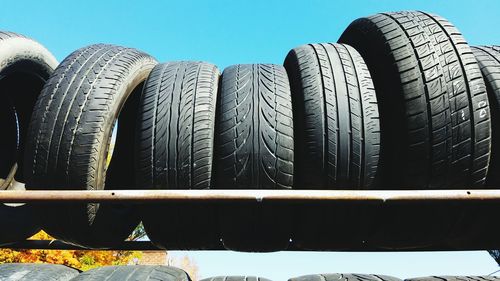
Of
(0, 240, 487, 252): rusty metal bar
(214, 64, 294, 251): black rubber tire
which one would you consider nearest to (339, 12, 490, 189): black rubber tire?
(0, 240, 487, 252): rusty metal bar

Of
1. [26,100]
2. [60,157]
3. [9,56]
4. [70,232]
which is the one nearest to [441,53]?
[60,157]

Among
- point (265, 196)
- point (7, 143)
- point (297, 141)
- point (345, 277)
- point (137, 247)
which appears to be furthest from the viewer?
point (7, 143)

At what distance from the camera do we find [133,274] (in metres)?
1.99

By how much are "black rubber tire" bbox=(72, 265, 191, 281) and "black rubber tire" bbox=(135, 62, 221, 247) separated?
0.27 m

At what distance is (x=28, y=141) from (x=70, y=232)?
55 centimetres

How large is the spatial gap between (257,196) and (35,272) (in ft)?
3.68

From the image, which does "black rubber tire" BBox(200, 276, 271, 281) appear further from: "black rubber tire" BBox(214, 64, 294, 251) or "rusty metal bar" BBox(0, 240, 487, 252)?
"rusty metal bar" BBox(0, 240, 487, 252)

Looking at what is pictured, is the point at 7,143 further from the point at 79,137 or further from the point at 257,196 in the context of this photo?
the point at 257,196

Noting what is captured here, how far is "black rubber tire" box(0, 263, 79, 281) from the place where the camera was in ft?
6.50

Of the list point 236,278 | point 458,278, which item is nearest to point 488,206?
point 458,278

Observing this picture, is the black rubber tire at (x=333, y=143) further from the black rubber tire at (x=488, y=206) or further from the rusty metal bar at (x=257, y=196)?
the black rubber tire at (x=488, y=206)

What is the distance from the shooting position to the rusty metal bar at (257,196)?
1.94 meters

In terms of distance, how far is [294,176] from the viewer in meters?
2.35

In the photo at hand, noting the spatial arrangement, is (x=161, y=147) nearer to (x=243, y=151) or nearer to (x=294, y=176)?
(x=243, y=151)
